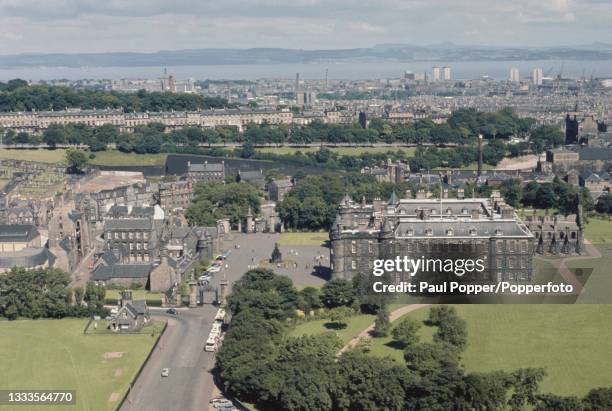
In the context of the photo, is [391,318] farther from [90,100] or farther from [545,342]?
[90,100]

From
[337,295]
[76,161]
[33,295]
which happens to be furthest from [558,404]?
[76,161]

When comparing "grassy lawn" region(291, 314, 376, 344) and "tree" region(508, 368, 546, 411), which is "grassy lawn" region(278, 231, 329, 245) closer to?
"grassy lawn" region(291, 314, 376, 344)

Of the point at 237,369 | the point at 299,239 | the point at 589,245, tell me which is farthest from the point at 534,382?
the point at 299,239

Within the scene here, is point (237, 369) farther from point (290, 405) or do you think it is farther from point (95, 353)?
point (95, 353)

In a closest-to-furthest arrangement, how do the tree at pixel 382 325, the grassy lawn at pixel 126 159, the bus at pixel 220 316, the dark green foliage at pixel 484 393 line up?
1. the dark green foliage at pixel 484 393
2. the tree at pixel 382 325
3. the bus at pixel 220 316
4. the grassy lawn at pixel 126 159

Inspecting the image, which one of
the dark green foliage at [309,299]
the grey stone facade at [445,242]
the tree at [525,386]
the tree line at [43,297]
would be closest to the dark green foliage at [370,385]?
the tree at [525,386]

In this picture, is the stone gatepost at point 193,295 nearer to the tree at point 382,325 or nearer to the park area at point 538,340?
the park area at point 538,340
